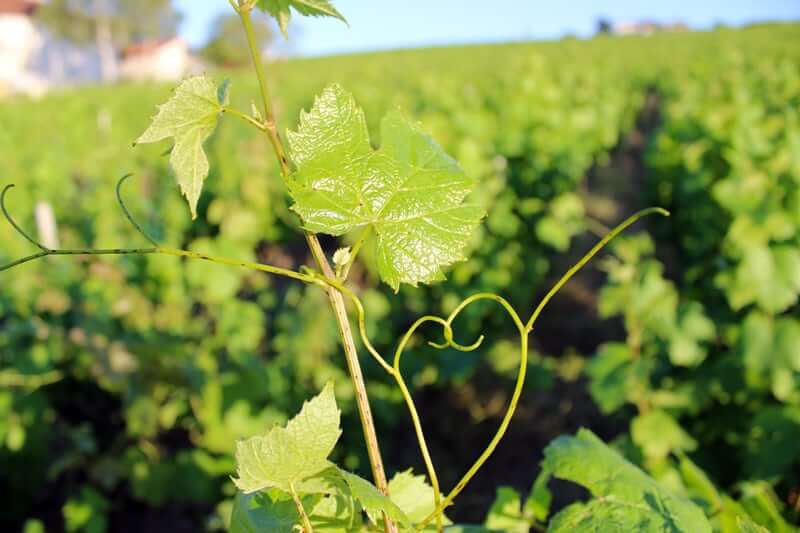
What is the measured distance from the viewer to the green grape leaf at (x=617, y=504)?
0.88 metres

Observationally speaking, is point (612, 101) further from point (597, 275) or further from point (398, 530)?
point (398, 530)

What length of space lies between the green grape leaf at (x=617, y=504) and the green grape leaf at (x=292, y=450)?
1.12ft

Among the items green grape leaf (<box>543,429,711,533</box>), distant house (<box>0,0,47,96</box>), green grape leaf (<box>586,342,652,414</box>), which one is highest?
distant house (<box>0,0,47,96</box>)

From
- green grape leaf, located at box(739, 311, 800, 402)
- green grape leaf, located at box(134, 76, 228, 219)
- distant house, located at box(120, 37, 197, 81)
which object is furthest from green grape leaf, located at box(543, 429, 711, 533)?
distant house, located at box(120, 37, 197, 81)

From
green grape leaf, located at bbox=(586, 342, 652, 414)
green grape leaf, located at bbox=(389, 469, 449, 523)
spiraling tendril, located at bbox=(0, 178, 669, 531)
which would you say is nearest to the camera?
spiraling tendril, located at bbox=(0, 178, 669, 531)

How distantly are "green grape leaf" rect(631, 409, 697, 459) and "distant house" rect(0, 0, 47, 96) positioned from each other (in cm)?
5465

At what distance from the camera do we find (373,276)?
4.80 metres

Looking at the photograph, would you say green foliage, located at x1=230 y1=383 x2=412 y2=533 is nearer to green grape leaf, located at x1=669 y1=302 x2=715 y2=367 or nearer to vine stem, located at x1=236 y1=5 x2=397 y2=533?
vine stem, located at x1=236 y1=5 x2=397 y2=533

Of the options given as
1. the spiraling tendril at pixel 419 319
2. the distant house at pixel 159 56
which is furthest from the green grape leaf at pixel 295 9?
the distant house at pixel 159 56

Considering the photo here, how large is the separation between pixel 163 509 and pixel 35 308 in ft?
4.22

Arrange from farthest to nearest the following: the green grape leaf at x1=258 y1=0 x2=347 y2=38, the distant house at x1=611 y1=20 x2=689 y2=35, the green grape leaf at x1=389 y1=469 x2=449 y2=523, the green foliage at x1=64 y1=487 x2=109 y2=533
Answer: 1. the distant house at x1=611 y1=20 x2=689 y2=35
2. the green foliage at x1=64 y1=487 x2=109 y2=533
3. the green grape leaf at x1=389 y1=469 x2=449 y2=523
4. the green grape leaf at x1=258 y1=0 x2=347 y2=38

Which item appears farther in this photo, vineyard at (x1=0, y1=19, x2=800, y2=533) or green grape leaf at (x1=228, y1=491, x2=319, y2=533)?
vineyard at (x1=0, y1=19, x2=800, y2=533)

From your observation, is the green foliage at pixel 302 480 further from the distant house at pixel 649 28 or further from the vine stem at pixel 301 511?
the distant house at pixel 649 28

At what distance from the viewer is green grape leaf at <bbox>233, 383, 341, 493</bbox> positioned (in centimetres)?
72
